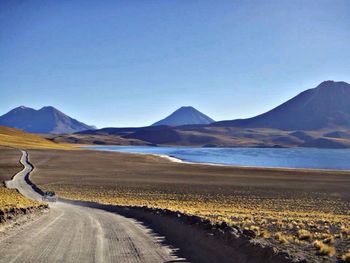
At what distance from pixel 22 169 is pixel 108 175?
50.3ft

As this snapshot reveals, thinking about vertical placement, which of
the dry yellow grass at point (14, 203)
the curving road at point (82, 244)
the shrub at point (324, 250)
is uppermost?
the shrub at point (324, 250)

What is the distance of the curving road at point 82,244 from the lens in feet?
41.3

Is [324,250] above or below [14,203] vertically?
above

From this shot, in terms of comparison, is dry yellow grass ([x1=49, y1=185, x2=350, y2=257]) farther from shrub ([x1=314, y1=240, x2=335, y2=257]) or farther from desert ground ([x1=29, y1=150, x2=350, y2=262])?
shrub ([x1=314, y1=240, x2=335, y2=257])

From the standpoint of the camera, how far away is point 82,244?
1481 centimetres

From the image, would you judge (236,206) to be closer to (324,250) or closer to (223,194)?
(223,194)

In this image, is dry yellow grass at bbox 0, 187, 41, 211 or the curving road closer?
the curving road

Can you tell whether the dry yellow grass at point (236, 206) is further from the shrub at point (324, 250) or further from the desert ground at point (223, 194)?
the shrub at point (324, 250)

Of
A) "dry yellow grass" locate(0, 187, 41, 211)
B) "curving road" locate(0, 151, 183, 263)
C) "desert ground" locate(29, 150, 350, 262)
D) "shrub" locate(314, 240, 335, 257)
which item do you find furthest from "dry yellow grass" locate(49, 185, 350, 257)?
"dry yellow grass" locate(0, 187, 41, 211)

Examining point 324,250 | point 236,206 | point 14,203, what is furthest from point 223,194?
point 324,250

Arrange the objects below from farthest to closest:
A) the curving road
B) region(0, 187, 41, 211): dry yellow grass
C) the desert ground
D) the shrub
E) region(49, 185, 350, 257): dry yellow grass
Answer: the desert ground, region(0, 187, 41, 211): dry yellow grass, region(49, 185, 350, 257): dry yellow grass, the curving road, the shrub

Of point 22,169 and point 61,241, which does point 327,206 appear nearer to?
point 61,241

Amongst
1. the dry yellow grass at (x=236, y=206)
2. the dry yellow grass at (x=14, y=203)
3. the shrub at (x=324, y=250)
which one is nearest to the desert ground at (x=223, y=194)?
the dry yellow grass at (x=236, y=206)

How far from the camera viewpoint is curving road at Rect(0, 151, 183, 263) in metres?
12.6
